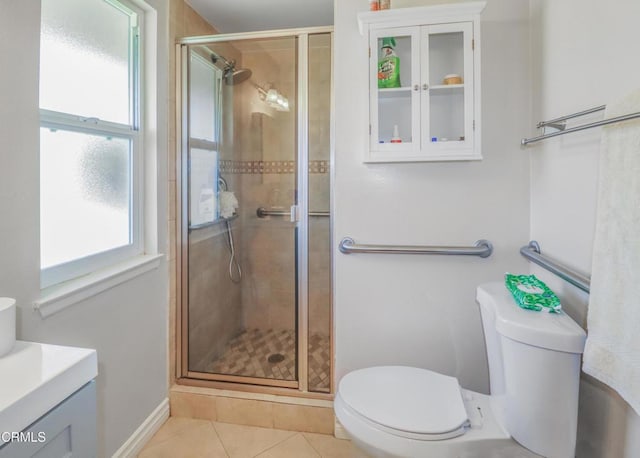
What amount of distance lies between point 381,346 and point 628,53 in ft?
4.44

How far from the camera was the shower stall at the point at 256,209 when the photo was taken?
5.94 ft

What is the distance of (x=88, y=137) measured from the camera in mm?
1406

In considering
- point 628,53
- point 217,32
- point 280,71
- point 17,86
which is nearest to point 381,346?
point 628,53

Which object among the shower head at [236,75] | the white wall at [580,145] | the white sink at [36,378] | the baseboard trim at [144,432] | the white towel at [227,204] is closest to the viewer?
the white sink at [36,378]

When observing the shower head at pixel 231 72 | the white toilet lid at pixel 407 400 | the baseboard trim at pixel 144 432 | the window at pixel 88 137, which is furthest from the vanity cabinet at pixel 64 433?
the shower head at pixel 231 72

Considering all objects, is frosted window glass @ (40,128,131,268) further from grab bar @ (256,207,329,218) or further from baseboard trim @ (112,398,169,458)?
baseboard trim @ (112,398,169,458)

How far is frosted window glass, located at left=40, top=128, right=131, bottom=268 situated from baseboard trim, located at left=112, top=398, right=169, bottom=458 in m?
0.85

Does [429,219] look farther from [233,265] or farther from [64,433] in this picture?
[64,433]

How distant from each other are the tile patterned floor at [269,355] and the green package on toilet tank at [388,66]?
1.25m

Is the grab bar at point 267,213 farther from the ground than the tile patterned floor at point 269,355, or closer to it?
farther from the ground

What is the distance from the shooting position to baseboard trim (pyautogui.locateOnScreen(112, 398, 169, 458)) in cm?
152

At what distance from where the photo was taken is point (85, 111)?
1383mm

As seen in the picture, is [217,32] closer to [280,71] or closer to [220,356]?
[280,71]

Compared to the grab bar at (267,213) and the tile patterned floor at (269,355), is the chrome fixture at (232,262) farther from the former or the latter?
the tile patterned floor at (269,355)
